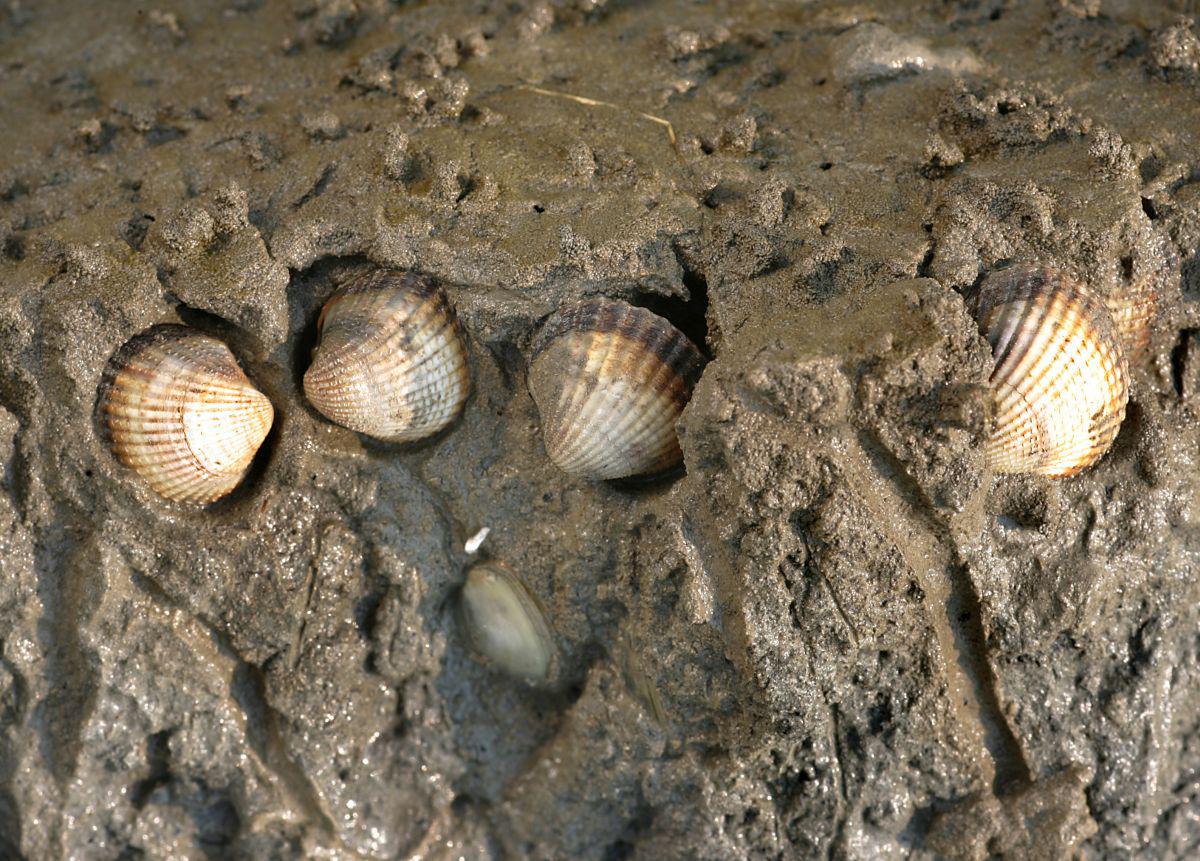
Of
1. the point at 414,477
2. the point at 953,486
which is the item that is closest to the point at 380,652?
the point at 414,477

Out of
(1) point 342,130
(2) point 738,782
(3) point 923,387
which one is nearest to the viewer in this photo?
(3) point 923,387

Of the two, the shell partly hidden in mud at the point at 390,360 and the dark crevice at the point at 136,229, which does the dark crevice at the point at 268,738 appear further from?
the dark crevice at the point at 136,229

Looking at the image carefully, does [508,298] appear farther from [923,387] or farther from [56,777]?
[56,777]

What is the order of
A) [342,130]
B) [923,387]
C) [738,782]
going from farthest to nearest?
[342,130] < [738,782] < [923,387]

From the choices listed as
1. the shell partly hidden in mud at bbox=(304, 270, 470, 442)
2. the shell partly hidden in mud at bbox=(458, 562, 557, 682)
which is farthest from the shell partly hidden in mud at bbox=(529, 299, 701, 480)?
the shell partly hidden in mud at bbox=(458, 562, 557, 682)

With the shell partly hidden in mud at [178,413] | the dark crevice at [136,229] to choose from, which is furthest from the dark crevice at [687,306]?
the dark crevice at [136,229]

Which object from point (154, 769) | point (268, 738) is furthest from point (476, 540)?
point (154, 769)

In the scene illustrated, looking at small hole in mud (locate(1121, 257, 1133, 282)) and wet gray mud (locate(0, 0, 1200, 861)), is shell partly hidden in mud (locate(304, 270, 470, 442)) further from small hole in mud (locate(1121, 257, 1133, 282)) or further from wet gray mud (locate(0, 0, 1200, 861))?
small hole in mud (locate(1121, 257, 1133, 282))
